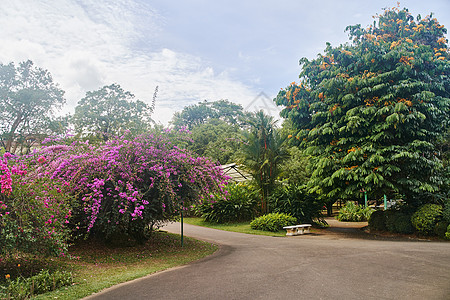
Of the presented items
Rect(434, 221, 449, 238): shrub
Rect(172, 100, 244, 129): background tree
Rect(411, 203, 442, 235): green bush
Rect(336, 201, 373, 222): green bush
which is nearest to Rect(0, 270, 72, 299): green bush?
Rect(411, 203, 442, 235): green bush

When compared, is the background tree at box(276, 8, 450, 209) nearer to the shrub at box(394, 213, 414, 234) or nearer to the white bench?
the shrub at box(394, 213, 414, 234)

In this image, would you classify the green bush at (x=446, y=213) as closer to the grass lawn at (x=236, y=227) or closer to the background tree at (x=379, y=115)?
the background tree at (x=379, y=115)

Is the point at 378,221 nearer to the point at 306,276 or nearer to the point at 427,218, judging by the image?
the point at 427,218

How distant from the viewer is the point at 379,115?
37.8 feet

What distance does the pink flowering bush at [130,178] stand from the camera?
7.66m

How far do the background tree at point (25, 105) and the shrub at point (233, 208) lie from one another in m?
14.5

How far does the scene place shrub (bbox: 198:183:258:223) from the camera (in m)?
17.0

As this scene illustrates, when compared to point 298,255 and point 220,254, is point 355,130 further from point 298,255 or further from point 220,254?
point 220,254

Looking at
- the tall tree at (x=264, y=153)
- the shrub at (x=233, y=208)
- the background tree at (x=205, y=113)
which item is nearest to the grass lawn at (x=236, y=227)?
the shrub at (x=233, y=208)

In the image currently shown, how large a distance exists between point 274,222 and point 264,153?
4.05 metres

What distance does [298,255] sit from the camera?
823 centimetres

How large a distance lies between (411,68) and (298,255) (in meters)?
7.88

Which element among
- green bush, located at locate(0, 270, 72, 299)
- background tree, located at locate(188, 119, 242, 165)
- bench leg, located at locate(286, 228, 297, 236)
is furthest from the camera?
background tree, located at locate(188, 119, 242, 165)

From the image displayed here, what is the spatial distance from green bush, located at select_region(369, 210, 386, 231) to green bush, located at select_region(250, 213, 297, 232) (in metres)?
3.20
